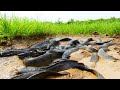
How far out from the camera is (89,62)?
378 cm

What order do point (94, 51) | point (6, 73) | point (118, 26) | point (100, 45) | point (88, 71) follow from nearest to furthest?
point (88, 71) → point (6, 73) → point (94, 51) → point (100, 45) → point (118, 26)

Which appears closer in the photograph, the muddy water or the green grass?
the muddy water

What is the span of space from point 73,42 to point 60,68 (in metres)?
1.97

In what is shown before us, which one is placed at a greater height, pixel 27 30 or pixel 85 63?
pixel 27 30

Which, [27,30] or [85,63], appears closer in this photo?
[85,63]

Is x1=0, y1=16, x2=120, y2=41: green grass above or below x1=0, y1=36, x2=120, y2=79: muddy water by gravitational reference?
above

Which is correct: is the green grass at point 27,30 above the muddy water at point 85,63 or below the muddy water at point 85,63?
above

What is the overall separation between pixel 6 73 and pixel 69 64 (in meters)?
0.85

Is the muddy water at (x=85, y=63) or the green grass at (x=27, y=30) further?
the green grass at (x=27, y=30)
